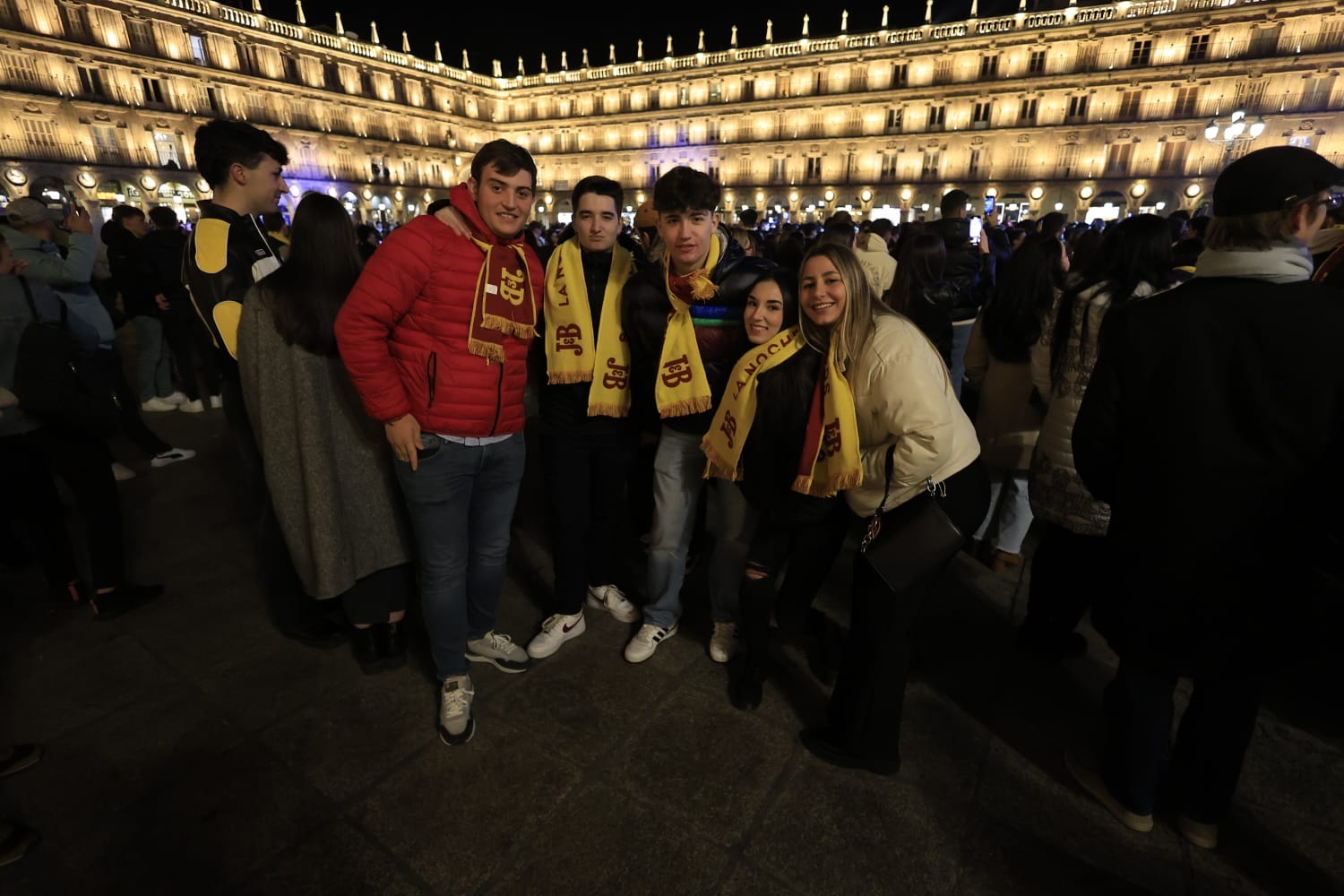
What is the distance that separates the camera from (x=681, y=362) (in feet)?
8.40

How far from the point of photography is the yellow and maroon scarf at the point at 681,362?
2.51m

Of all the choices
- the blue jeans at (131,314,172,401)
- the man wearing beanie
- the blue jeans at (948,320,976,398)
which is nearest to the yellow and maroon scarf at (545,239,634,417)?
the man wearing beanie

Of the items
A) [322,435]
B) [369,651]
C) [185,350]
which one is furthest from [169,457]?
[322,435]

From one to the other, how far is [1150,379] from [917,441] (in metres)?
0.69

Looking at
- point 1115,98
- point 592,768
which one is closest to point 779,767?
point 592,768

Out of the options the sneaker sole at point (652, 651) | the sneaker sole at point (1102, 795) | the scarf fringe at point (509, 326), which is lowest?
the sneaker sole at point (1102, 795)

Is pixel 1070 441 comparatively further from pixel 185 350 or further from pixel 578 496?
pixel 185 350

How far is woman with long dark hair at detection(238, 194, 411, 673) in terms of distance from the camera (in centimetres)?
225

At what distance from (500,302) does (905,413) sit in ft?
4.92

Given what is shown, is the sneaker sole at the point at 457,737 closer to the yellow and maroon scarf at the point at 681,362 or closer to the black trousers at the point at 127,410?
the yellow and maroon scarf at the point at 681,362

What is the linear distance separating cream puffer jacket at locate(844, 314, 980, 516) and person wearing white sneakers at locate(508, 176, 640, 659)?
1.12m

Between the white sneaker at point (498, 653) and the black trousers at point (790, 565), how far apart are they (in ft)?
3.52

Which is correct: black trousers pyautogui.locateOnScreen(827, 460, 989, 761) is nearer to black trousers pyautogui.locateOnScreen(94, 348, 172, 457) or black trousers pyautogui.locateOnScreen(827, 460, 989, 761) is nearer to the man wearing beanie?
the man wearing beanie

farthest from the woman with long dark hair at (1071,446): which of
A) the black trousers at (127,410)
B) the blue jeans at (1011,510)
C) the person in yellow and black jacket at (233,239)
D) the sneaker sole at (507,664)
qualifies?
the black trousers at (127,410)
